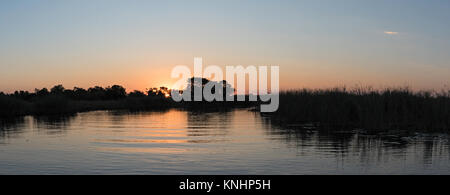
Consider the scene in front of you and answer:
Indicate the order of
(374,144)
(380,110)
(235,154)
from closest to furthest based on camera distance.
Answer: (235,154), (374,144), (380,110)

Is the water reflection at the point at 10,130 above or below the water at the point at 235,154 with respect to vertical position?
below

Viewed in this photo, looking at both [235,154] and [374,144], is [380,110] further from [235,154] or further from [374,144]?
[235,154]

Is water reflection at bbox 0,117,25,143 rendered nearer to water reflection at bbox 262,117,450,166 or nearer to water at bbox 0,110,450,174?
water at bbox 0,110,450,174

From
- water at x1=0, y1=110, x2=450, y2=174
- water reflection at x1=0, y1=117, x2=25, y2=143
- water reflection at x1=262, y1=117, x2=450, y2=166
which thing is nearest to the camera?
water at x1=0, y1=110, x2=450, y2=174

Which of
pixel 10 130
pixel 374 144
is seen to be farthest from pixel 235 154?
pixel 10 130

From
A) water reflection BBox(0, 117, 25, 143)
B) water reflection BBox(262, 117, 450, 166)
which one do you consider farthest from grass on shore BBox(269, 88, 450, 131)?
water reflection BBox(0, 117, 25, 143)

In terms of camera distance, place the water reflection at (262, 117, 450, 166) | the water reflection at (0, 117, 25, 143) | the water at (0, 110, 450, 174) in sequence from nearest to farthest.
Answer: the water at (0, 110, 450, 174) < the water reflection at (262, 117, 450, 166) < the water reflection at (0, 117, 25, 143)

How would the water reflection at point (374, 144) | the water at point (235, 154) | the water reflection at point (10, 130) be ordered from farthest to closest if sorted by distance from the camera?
the water reflection at point (10, 130) < the water reflection at point (374, 144) < the water at point (235, 154)

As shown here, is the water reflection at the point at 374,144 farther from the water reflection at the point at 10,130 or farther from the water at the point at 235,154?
the water reflection at the point at 10,130

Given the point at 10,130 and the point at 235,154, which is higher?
the point at 235,154

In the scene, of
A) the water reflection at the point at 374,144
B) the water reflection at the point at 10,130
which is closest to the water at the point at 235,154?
the water reflection at the point at 374,144

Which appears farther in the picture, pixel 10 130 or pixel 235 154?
pixel 10 130
